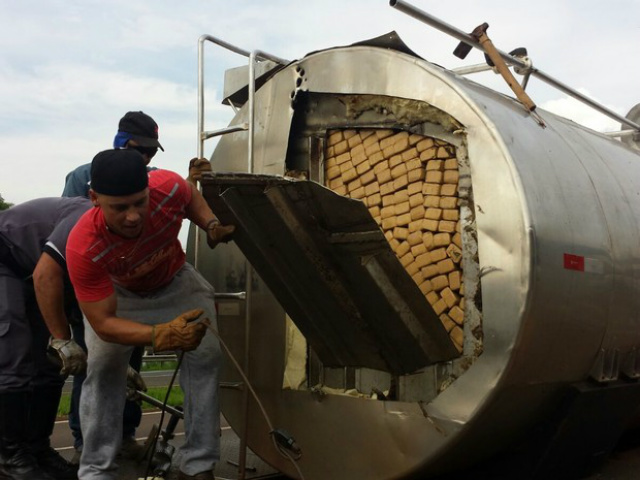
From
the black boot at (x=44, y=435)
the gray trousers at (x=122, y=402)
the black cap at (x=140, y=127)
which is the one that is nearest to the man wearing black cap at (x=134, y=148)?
the black cap at (x=140, y=127)

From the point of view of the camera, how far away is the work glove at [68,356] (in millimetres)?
3729

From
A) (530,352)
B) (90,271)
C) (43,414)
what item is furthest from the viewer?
(43,414)

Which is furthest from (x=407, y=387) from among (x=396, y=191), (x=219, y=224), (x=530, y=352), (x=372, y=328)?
(x=219, y=224)

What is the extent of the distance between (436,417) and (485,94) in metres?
1.51

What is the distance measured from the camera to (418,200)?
3.53 metres

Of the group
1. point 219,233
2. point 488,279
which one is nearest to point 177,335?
point 219,233

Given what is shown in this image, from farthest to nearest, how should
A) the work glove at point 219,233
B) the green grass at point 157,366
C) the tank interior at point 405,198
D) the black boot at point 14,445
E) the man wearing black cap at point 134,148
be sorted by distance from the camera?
the green grass at point 157,366, the man wearing black cap at point 134,148, the black boot at point 14,445, the work glove at point 219,233, the tank interior at point 405,198

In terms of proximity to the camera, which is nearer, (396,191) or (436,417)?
(436,417)

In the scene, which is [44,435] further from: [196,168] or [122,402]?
[196,168]

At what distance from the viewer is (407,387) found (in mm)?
3584

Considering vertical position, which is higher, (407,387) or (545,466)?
(407,387)

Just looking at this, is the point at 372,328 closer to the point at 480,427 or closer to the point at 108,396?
the point at 480,427

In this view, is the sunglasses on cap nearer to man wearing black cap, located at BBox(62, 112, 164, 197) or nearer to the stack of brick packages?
man wearing black cap, located at BBox(62, 112, 164, 197)

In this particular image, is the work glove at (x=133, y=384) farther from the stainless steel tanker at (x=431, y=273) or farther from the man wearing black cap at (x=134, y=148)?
the stainless steel tanker at (x=431, y=273)
